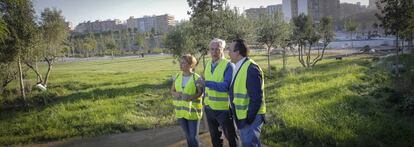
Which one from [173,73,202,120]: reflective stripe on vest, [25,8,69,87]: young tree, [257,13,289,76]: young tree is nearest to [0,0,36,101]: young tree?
[25,8,69,87]: young tree

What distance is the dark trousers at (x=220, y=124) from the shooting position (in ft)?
17.9

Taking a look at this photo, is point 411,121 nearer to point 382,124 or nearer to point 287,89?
→ point 382,124

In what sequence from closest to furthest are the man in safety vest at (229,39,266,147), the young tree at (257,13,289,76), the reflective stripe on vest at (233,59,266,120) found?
1. the man in safety vest at (229,39,266,147)
2. the reflective stripe on vest at (233,59,266,120)
3. the young tree at (257,13,289,76)

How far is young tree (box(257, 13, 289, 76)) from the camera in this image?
2664 cm

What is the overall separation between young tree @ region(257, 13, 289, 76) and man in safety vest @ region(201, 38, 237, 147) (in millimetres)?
21333

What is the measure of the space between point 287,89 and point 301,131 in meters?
7.17

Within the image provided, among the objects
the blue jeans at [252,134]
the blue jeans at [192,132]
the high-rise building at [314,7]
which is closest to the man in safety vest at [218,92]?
the blue jeans at [192,132]

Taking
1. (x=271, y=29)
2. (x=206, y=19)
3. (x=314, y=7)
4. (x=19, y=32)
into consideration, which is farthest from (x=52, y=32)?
(x=314, y=7)

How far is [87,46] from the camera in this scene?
80625mm

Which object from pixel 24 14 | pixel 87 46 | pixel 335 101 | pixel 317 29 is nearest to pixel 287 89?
pixel 335 101

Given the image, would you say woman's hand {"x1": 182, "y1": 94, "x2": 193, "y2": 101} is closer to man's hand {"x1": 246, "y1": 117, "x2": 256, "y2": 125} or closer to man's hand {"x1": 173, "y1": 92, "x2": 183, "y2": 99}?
man's hand {"x1": 173, "y1": 92, "x2": 183, "y2": 99}

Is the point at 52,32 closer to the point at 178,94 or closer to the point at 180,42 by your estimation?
the point at 180,42

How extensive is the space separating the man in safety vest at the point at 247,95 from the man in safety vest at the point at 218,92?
439mm

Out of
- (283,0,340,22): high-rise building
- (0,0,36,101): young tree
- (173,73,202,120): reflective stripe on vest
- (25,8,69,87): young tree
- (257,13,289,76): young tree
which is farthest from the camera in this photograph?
(283,0,340,22): high-rise building
